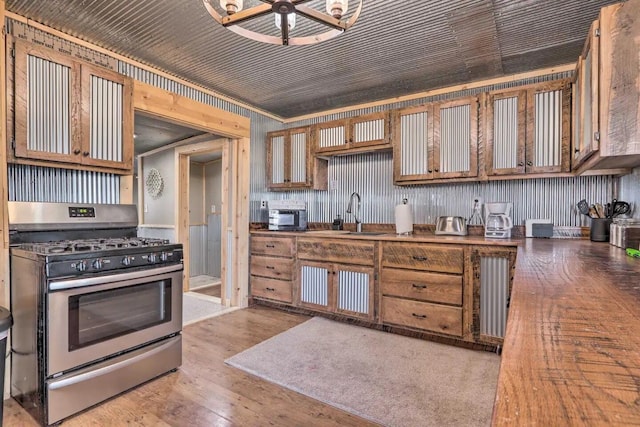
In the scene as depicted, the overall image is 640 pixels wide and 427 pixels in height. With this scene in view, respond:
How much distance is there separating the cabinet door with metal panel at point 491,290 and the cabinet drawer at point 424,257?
14cm

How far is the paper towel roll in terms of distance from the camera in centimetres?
353

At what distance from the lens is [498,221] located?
3031 mm

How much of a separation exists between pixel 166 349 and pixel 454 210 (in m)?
2.87

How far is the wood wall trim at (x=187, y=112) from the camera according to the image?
2920 millimetres

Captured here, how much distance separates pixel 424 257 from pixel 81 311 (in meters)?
2.49

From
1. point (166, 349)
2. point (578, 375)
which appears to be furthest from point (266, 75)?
point (578, 375)

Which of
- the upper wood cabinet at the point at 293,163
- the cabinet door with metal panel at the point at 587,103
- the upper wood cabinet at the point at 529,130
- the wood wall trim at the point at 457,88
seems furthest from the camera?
the upper wood cabinet at the point at 293,163

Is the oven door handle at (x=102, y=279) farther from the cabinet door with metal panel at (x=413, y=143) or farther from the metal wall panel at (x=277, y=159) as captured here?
the cabinet door with metal panel at (x=413, y=143)

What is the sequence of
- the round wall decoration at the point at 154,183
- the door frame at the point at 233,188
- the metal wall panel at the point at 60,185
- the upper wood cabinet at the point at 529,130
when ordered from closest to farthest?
the metal wall panel at the point at 60,185 < the upper wood cabinet at the point at 529,130 < the door frame at the point at 233,188 < the round wall decoration at the point at 154,183

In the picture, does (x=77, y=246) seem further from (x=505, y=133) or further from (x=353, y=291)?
(x=505, y=133)

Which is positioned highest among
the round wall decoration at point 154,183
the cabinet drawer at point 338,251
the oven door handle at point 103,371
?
the round wall decoration at point 154,183

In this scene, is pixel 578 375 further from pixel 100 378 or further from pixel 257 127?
pixel 257 127

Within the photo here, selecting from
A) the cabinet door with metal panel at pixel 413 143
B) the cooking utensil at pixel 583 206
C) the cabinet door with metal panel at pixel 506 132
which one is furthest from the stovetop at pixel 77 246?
the cooking utensil at pixel 583 206

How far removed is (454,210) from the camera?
3496 mm
